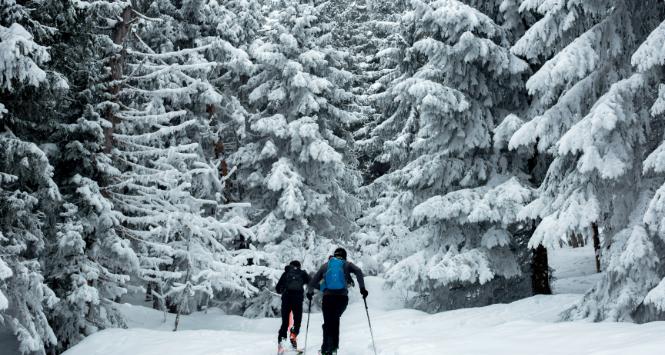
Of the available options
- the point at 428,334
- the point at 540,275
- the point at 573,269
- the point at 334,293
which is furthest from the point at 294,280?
the point at 573,269

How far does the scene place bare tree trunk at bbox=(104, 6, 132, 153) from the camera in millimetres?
15694

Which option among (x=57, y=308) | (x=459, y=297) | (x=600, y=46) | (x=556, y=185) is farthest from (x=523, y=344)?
(x=57, y=308)

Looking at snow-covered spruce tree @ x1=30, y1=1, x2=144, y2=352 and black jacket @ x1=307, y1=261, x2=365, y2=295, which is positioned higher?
snow-covered spruce tree @ x1=30, y1=1, x2=144, y2=352

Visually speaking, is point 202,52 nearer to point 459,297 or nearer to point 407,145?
point 407,145

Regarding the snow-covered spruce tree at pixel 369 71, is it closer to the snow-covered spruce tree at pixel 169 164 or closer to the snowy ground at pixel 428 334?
the snow-covered spruce tree at pixel 169 164

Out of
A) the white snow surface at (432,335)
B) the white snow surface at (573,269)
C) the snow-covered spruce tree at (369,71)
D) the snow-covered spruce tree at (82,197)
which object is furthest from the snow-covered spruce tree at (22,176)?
the snow-covered spruce tree at (369,71)

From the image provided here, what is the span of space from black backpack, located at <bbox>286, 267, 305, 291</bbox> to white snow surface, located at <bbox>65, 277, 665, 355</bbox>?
1.28m

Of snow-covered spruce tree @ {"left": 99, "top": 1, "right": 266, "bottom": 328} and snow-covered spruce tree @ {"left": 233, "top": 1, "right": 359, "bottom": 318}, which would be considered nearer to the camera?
snow-covered spruce tree @ {"left": 99, "top": 1, "right": 266, "bottom": 328}

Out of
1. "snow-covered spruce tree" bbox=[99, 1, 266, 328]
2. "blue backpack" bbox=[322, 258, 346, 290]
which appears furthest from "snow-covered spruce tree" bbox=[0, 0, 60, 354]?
"blue backpack" bbox=[322, 258, 346, 290]

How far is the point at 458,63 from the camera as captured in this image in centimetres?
1535

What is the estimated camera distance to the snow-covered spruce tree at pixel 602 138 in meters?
9.32

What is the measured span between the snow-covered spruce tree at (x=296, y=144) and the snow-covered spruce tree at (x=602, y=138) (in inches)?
420

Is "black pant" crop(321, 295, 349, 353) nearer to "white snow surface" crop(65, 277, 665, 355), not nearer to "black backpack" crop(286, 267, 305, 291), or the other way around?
"white snow surface" crop(65, 277, 665, 355)

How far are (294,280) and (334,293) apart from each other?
2.04 meters
